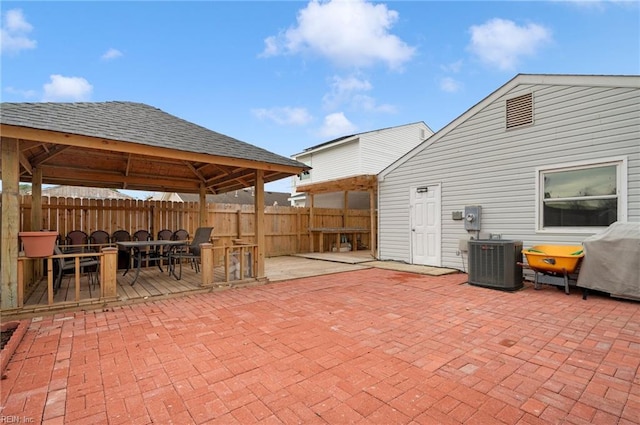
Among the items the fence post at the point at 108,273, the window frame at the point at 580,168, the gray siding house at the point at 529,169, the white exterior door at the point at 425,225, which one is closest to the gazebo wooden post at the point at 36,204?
the fence post at the point at 108,273

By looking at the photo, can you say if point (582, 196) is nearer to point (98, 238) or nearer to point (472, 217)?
point (472, 217)

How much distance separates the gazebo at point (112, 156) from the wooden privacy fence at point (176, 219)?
21.5 inches

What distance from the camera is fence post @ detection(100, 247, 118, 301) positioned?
168 inches

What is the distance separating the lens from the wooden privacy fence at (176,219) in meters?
6.65

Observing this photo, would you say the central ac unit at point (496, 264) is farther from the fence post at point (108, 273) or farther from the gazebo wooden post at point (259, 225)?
the fence post at point (108, 273)

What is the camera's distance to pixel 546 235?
18.9 ft

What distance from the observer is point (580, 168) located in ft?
17.7

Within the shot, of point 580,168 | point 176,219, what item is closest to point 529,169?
point 580,168

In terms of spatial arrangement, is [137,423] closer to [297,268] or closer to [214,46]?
[297,268]

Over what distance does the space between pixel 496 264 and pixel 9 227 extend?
744 centimetres

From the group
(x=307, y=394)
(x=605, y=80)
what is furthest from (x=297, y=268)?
(x=605, y=80)

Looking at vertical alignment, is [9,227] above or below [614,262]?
above

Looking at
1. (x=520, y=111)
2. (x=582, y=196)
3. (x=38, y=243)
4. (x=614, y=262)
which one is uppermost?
(x=520, y=111)

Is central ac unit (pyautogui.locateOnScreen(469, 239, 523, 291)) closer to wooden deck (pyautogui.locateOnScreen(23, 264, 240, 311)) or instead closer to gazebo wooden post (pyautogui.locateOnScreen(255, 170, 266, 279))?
gazebo wooden post (pyautogui.locateOnScreen(255, 170, 266, 279))
